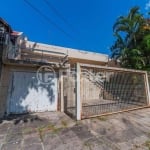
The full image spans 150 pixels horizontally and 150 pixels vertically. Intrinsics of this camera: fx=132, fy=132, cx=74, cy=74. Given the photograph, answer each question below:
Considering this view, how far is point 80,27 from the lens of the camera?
13.0 metres

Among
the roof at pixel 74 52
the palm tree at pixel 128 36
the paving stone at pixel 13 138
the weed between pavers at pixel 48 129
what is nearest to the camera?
the paving stone at pixel 13 138

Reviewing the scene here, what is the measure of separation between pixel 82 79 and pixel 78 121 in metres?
1.68

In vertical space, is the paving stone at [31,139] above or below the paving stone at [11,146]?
above

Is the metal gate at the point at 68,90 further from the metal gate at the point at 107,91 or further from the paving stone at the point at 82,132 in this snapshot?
the paving stone at the point at 82,132

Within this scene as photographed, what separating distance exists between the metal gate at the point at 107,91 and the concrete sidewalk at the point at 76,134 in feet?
3.13

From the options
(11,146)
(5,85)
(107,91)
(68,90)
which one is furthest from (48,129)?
(107,91)

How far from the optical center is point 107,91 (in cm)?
630

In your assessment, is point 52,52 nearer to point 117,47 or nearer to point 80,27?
point 80,27

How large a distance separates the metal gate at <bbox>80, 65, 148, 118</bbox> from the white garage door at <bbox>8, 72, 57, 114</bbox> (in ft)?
6.68

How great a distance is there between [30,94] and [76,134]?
11.4 ft

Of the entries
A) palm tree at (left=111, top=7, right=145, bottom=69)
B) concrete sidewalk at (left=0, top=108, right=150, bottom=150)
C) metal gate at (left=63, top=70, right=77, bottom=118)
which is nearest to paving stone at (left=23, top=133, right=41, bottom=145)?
concrete sidewalk at (left=0, top=108, right=150, bottom=150)

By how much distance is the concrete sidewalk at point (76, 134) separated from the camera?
128 inches

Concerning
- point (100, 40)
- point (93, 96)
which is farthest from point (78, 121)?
point (100, 40)

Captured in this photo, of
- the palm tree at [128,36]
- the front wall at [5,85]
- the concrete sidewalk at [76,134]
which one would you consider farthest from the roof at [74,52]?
the concrete sidewalk at [76,134]
